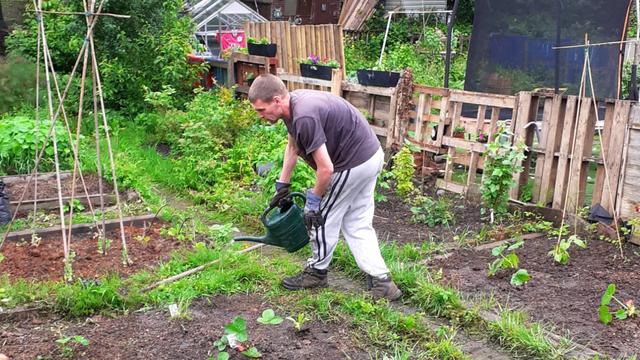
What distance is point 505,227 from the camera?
569 cm

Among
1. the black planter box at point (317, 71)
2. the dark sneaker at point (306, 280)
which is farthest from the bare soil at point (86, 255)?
the black planter box at point (317, 71)

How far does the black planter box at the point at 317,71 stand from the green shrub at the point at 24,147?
11.6ft

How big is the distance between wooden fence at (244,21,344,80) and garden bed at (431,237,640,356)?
633cm

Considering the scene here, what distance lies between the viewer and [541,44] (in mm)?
8148

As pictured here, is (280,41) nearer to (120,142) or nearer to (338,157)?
(120,142)

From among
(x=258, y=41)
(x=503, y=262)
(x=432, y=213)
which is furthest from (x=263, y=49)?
(x=503, y=262)

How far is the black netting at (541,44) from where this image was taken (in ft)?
24.5

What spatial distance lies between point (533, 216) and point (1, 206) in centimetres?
477

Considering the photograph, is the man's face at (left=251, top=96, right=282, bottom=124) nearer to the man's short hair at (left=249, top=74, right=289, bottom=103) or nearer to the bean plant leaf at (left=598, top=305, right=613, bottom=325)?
the man's short hair at (left=249, top=74, right=289, bottom=103)

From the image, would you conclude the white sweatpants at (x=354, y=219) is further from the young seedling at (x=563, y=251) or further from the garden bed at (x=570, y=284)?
the young seedling at (x=563, y=251)

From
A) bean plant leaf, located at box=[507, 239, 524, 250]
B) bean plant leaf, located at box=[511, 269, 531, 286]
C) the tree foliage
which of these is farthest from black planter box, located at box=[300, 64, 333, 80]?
bean plant leaf, located at box=[511, 269, 531, 286]

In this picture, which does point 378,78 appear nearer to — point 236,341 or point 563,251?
point 563,251

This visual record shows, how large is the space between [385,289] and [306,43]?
7.24 metres

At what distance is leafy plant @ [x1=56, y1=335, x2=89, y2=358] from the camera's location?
3494mm
